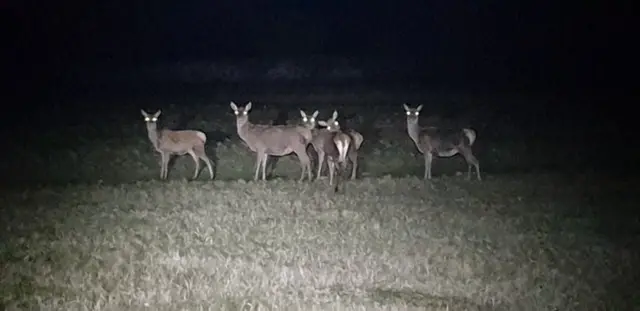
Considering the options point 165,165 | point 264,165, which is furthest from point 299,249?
point 165,165

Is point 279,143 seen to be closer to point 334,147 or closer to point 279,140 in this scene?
point 279,140

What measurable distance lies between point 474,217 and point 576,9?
2715 cm

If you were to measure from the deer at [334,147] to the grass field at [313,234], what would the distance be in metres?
0.27

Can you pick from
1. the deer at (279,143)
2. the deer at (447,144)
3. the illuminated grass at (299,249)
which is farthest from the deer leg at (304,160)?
the deer at (447,144)

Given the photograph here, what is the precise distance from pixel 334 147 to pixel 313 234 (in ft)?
9.80

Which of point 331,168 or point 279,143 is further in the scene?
point 279,143

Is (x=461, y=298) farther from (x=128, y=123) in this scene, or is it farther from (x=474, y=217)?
(x=128, y=123)

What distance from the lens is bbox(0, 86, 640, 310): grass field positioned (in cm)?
895

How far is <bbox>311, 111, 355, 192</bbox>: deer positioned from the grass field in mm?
265

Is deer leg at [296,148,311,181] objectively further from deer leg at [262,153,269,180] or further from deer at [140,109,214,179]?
deer at [140,109,214,179]

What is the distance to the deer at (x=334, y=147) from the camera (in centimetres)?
1387

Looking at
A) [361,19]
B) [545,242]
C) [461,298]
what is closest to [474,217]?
[545,242]

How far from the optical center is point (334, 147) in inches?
547

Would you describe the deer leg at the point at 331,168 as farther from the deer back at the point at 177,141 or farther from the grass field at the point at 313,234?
the deer back at the point at 177,141
